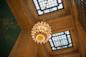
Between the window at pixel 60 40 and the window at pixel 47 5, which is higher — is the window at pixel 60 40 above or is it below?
below

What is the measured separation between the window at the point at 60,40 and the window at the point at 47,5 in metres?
1.14

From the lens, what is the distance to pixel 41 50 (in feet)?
20.6

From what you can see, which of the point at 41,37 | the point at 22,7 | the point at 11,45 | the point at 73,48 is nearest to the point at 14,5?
the point at 22,7

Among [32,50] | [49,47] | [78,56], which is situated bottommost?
[78,56]

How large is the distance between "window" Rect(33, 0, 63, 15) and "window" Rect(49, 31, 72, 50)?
114 cm

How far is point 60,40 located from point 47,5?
5.42 feet

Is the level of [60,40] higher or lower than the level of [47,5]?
lower

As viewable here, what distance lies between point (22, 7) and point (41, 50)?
1866 mm

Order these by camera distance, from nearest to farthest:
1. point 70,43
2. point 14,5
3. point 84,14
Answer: point 84,14, point 14,5, point 70,43

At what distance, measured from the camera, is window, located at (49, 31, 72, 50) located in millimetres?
6480

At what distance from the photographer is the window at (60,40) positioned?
6480mm

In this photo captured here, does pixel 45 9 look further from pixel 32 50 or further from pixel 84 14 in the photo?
pixel 84 14

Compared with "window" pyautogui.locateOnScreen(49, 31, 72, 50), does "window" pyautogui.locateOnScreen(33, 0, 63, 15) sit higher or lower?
higher

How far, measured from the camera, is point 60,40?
6707mm
